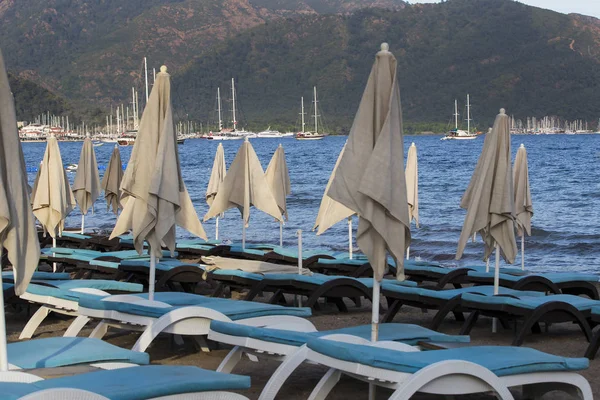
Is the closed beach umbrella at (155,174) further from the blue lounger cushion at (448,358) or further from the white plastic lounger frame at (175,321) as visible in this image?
the blue lounger cushion at (448,358)

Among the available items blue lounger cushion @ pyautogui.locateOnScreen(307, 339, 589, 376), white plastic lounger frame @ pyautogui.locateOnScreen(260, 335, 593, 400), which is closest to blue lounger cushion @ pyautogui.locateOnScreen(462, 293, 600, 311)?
white plastic lounger frame @ pyautogui.locateOnScreen(260, 335, 593, 400)

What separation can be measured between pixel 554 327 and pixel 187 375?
16.2 ft

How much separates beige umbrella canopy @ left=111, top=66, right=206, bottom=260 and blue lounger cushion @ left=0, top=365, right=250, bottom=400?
2553 millimetres

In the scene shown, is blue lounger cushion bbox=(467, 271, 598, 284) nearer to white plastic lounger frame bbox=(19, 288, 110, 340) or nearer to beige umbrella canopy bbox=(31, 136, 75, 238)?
white plastic lounger frame bbox=(19, 288, 110, 340)

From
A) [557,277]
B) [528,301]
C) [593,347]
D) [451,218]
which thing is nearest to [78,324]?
[528,301]

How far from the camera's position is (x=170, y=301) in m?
6.76

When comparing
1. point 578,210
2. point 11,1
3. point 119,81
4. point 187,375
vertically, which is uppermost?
point 11,1

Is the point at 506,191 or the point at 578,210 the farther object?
the point at 578,210

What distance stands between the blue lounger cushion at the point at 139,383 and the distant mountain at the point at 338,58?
10673 cm

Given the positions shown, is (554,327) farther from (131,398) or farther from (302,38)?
(302,38)

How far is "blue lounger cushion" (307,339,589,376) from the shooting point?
425 centimetres

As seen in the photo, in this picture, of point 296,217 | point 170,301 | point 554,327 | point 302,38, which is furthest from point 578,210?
point 302,38

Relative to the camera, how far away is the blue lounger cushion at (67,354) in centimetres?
463

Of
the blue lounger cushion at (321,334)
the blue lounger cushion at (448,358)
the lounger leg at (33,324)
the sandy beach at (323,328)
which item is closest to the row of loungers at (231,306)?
the lounger leg at (33,324)
